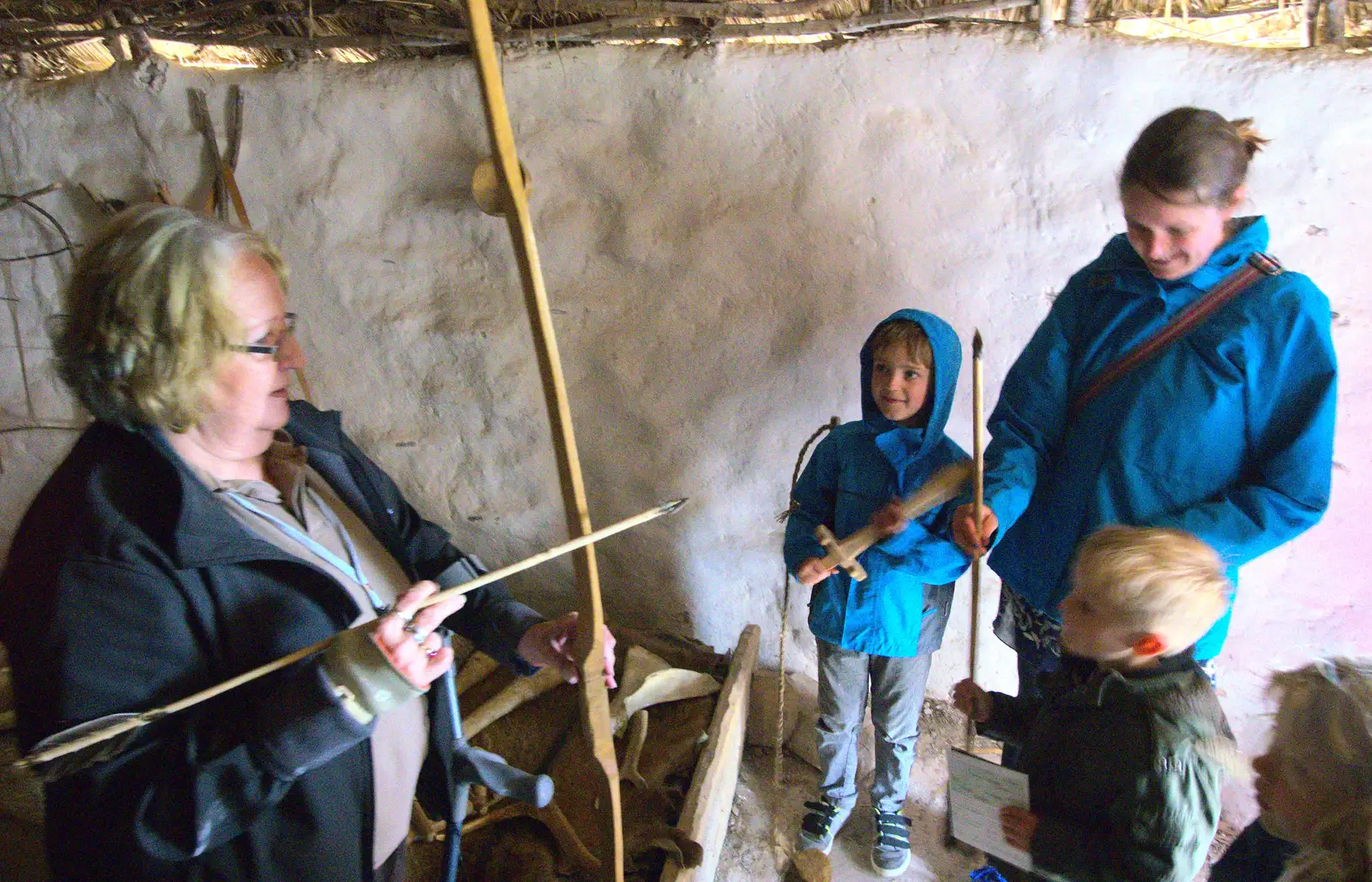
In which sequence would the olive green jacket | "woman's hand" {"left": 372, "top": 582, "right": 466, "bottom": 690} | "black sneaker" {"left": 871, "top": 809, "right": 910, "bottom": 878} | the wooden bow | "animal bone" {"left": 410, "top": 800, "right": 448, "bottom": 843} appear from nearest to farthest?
the wooden bow, "woman's hand" {"left": 372, "top": 582, "right": 466, "bottom": 690}, the olive green jacket, "animal bone" {"left": 410, "top": 800, "right": 448, "bottom": 843}, "black sneaker" {"left": 871, "top": 809, "right": 910, "bottom": 878}

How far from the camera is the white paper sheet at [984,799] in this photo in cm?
121

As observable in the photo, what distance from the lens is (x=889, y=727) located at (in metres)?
1.94

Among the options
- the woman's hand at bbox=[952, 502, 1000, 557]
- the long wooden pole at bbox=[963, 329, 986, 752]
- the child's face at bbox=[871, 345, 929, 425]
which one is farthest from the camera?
the child's face at bbox=[871, 345, 929, 425]

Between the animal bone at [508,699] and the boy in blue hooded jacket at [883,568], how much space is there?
0.78 m

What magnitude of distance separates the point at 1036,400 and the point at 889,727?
93 cm

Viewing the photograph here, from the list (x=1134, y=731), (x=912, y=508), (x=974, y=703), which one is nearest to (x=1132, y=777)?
(x=1134, y=731)

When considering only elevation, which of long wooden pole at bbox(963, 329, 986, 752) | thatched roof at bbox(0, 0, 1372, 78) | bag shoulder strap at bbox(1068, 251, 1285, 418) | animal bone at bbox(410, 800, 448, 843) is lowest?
animal bone at bbox(410, 800, 448, 843)

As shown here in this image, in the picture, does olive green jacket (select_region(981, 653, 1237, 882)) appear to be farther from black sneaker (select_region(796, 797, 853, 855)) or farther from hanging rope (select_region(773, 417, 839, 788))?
black sneaker (select_region(796, 797, 853, 855))

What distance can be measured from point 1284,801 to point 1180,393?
65cm

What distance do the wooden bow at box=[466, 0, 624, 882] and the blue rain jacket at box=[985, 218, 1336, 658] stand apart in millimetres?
843

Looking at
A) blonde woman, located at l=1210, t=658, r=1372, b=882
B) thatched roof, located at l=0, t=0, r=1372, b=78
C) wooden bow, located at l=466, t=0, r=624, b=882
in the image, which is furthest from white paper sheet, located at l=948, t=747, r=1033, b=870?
thatched roof, located at l=0, t=0, r=1372, b=78

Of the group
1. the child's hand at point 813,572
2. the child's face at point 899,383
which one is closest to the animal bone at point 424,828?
the child's hand at point 813,572

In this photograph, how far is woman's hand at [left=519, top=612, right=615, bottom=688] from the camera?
3.93ft

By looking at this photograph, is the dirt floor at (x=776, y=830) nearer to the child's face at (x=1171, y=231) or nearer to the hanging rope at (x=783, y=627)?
the hanging rope at (x=783, y=627)
